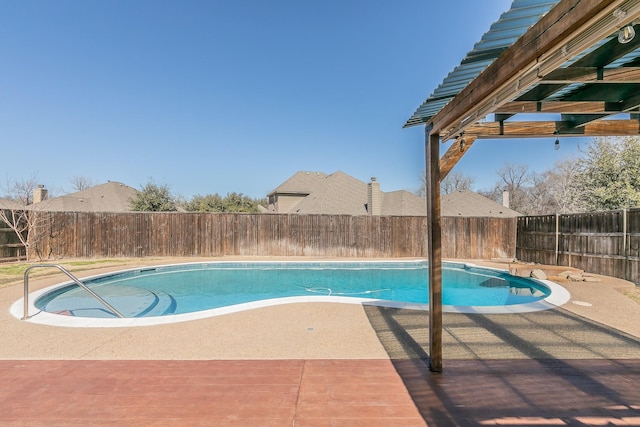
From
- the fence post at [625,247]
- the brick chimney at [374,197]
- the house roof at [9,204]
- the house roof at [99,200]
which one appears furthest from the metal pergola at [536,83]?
the house roof at [99,200]

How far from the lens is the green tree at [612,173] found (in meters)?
12.1

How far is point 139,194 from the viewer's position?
61.7ft

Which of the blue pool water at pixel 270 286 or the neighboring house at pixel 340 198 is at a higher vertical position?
the neighboring house at pixel 340 198

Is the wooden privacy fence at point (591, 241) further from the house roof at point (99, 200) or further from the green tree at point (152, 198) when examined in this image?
the house roof at point (99, 200)

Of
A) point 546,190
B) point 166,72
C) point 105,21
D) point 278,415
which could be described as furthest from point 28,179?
point 546,190

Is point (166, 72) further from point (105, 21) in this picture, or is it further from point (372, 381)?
point (372, 381)

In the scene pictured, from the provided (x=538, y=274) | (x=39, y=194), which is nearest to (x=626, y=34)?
(x=538, y=274)

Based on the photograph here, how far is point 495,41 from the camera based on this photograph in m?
1.98

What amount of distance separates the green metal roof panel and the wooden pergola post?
0.46 meters

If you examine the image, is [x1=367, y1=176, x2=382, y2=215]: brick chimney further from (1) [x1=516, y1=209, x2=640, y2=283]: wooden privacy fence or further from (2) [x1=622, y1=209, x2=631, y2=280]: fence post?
(2) [x1=622, y1=209, x2=631, y2=280]: fence post

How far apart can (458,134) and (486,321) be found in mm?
2932

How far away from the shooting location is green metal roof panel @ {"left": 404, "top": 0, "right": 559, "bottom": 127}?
172 centimetres

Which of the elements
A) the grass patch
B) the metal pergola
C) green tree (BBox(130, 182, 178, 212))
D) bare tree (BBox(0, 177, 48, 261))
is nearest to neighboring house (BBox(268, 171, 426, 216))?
green tree (BBox(130, 182, 178, 212))

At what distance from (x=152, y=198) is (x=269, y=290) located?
13.3 metres
